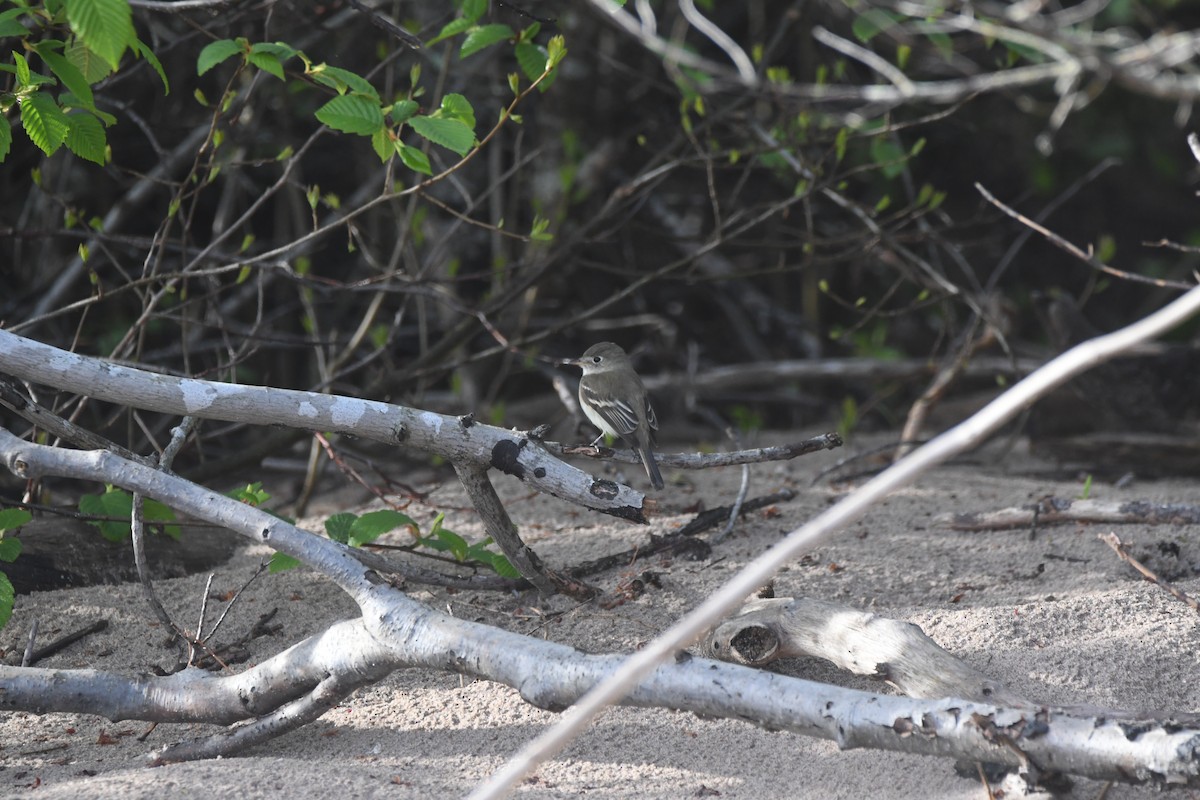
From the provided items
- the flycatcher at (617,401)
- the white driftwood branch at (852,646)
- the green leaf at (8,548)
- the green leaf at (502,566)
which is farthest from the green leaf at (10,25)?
the white driftwood branch at (852,646)

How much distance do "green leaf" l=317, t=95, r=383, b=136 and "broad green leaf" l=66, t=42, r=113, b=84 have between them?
0.68 meters

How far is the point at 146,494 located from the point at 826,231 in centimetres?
551

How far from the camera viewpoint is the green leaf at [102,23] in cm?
269

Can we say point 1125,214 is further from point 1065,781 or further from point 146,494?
point 146,494

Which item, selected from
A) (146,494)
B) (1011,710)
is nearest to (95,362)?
(146,494)

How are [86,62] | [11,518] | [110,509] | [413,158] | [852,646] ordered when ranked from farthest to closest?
[110,509]
[413,158]
[11,518]
[86,62]
[852,646]

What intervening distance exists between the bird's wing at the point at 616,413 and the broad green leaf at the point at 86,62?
2506 mm

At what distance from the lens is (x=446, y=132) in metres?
3.42

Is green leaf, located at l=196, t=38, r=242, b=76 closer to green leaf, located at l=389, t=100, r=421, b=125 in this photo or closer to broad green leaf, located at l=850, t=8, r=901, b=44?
green leaf, located at l=389, t=100, r=421, b=125

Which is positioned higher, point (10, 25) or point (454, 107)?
point (10, 25)

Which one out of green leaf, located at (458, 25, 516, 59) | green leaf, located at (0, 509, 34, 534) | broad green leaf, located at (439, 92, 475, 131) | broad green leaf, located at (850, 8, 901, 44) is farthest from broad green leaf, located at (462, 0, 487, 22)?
green leaf, located at (0, 509, 34, 534)

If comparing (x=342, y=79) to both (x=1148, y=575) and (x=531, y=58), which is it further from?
(x=1148, y=575)

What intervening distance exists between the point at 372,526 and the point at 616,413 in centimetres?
169

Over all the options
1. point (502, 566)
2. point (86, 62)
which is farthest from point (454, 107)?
point (502, 566)
